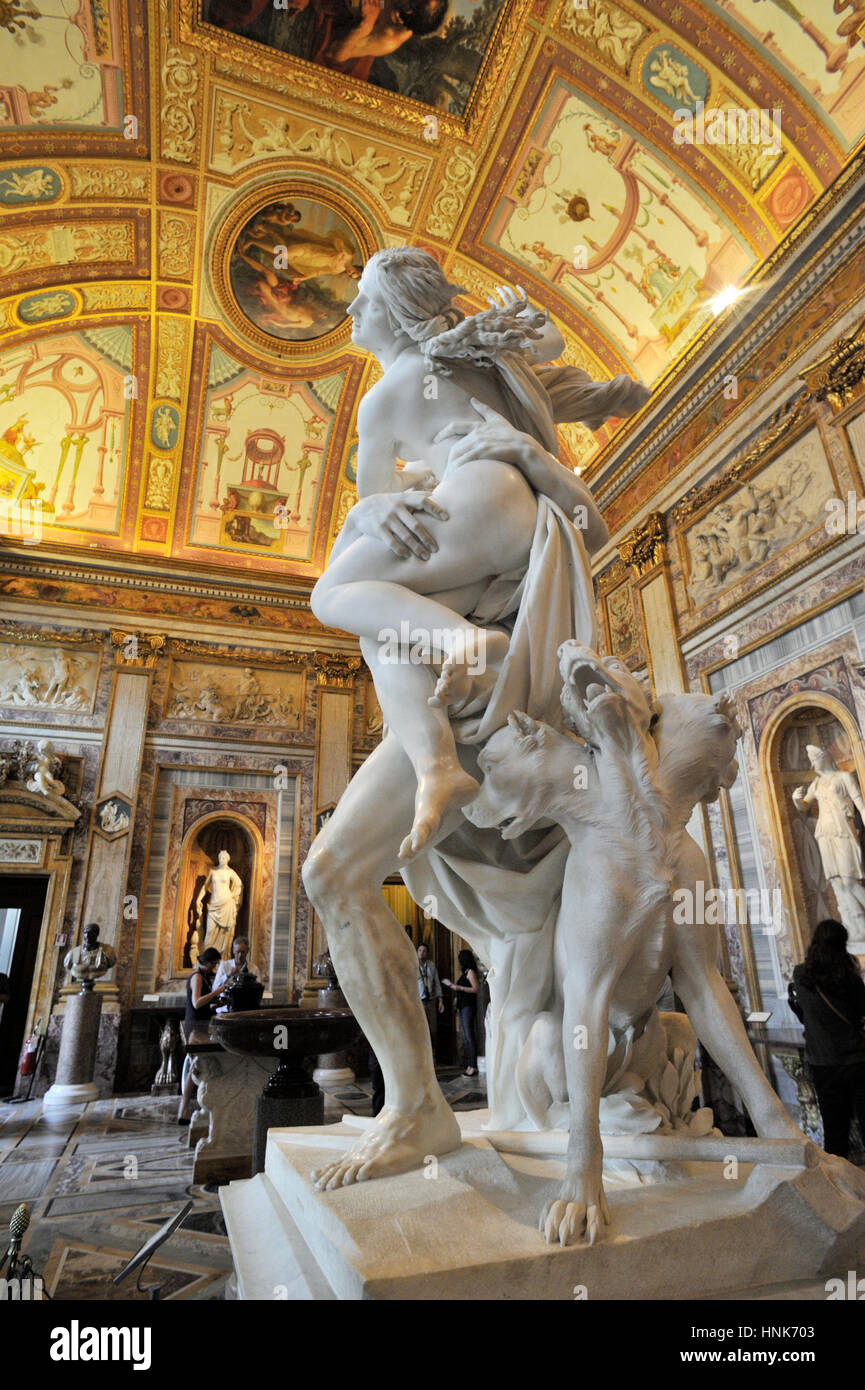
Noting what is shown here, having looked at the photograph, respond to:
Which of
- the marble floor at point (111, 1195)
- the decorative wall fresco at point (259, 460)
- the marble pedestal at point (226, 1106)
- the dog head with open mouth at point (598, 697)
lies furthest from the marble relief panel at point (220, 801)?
the dog head with open mouth at point (598, 697)

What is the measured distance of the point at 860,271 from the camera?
7.14 m

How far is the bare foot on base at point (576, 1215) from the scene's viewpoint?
47.3 inches

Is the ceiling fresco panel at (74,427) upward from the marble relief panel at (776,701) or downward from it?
upward

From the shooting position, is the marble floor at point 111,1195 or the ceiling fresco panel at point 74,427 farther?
the ceiling fresco panel at point 74,427

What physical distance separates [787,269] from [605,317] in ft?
10.1

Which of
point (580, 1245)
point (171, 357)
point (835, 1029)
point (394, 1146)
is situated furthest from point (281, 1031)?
point (171, 357)

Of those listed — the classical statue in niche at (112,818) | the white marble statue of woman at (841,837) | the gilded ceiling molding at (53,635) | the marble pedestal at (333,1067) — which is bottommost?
the marble pedestal at (333,1067)

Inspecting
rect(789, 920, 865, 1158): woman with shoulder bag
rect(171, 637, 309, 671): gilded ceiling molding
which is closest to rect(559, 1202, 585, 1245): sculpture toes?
rect(789, 920, 865, 1158): woman with shoulder bag

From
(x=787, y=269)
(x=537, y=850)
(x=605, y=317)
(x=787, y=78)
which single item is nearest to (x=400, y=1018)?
(x=537, y=850)

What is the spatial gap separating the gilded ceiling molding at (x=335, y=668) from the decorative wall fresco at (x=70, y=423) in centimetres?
436

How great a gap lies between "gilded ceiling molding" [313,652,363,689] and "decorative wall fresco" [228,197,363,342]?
17.8ft

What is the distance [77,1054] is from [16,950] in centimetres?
229

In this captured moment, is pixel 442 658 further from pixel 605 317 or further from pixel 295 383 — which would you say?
pixel 295 383

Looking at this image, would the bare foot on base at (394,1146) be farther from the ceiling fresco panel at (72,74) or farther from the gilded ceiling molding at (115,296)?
the gilded ceiling molding at (115,296)
